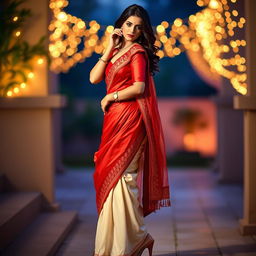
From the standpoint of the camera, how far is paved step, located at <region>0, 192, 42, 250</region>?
4555mm

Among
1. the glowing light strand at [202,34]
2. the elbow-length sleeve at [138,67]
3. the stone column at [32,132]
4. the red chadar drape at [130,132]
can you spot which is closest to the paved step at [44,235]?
the stone column at [32,132]

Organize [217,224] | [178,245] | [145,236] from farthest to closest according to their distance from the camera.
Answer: [217,224] → [178,245] → [145,236]

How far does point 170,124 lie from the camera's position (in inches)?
621

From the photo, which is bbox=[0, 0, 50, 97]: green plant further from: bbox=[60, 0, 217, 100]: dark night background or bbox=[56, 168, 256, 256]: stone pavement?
bbox=[60, 0, 217, 100]: dark night background

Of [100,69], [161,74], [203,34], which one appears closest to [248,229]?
[100,69]

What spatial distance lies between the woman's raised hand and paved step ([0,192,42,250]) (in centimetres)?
152

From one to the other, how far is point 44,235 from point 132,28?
1927 millimetres

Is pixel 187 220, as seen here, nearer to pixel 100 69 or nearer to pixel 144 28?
pixel 100 69

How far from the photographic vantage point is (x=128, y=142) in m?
4.02

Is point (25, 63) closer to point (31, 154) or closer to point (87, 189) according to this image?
point (31, 154)

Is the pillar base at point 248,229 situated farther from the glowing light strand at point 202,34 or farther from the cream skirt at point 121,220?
the cream skirt at point 121,220

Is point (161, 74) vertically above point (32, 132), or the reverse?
point (161, 74)

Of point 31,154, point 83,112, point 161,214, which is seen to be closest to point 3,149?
point 31,154

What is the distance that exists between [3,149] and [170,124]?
1011cm
